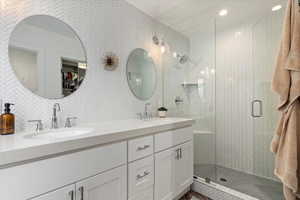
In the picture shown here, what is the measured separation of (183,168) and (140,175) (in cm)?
68

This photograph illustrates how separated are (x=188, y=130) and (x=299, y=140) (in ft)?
3.24

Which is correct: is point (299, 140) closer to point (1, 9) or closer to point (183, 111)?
point (183, 111)

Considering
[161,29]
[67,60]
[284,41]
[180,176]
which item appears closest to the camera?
[284,41]

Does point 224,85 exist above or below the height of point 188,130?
above

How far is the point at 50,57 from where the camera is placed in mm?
1349

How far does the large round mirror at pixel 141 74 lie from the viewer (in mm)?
2047

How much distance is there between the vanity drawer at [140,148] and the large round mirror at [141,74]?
0.86 metres

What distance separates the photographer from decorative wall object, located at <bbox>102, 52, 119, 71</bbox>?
1711 mm

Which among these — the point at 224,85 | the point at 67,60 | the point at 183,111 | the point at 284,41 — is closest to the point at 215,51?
the point at 224,85

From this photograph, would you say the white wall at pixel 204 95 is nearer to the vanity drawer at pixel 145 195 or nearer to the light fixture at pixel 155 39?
the light fixture at pixel 155 39

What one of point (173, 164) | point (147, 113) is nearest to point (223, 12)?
point (147, 113)

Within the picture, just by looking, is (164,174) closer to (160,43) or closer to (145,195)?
(145,195)

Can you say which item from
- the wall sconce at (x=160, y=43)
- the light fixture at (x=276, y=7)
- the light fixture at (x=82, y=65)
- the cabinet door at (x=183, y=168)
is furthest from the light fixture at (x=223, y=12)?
the light fixture at (x=82, y=65)

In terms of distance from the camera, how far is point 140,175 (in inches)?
50.8
